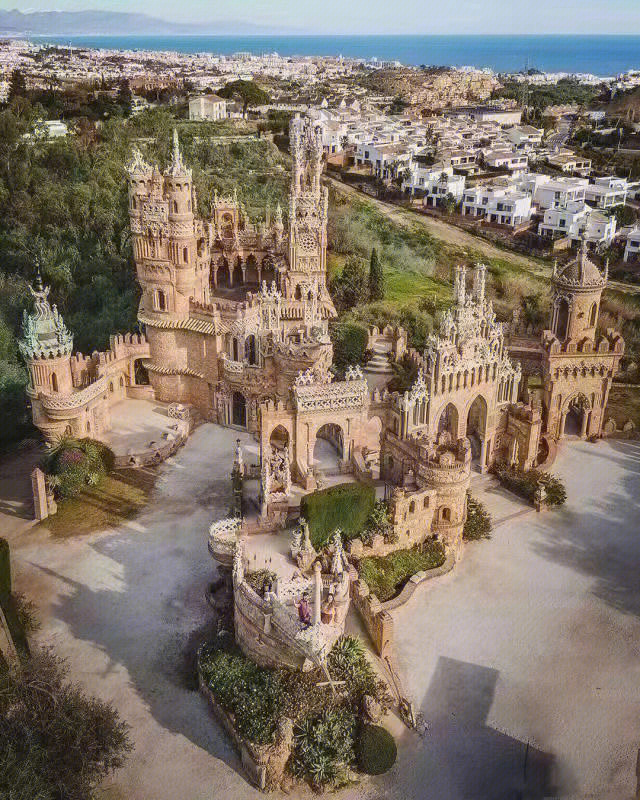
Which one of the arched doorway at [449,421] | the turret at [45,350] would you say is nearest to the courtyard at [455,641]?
the arched doorway at [449,421]

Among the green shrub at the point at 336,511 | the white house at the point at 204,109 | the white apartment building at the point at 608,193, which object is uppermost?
the white house at the point at 204,109

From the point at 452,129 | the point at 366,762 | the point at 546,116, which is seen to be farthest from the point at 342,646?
the point at 546,116

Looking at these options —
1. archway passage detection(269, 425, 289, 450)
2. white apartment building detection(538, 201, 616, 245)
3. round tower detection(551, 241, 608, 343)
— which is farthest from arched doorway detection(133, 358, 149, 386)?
white apartment building detection(538, 201, 616, 245)

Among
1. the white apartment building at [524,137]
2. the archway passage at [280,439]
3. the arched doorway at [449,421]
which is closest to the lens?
the archway passage at [280,439]

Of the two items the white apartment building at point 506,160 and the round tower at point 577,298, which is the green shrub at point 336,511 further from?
the white apartment building at point 506,160

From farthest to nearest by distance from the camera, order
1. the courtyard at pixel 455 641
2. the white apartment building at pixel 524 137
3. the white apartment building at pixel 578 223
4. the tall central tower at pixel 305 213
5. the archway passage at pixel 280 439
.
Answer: the white apartment building at pixel 524 137 < the white apartment building at pixel 578 223 < the tall central tower at pixel 305 213 < the archway passage at pixel 280 439 < the courtyard at pixel 455 641

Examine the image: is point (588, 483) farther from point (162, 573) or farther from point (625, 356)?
point (162, 573)

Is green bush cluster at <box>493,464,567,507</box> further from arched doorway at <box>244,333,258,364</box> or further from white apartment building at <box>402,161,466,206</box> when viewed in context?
white apartment building at <box>402,161,466,206</box>
